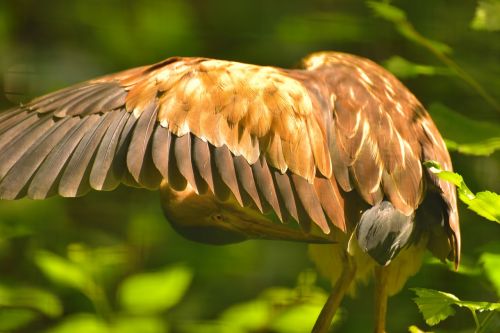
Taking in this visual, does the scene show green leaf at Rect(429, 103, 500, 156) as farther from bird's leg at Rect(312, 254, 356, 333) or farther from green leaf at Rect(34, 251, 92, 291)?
green leaf at Rect(34, 251, 92, 291)

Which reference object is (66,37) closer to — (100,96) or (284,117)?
(100,96)

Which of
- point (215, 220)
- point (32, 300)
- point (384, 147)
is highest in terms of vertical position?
point (384, 147)

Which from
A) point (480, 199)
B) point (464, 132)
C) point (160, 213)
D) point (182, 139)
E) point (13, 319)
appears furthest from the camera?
point (160, 213)

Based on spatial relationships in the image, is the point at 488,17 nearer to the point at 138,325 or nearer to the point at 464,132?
the point at 464,132

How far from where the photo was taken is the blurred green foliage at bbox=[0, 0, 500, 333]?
1446 millimetres

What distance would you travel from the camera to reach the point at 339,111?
115 centimetres

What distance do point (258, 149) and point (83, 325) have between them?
0.50 m

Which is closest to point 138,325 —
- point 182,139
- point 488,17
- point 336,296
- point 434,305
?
point 336,296

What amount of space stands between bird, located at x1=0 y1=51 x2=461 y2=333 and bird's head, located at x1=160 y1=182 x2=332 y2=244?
0.04 m

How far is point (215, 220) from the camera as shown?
49.7 inches

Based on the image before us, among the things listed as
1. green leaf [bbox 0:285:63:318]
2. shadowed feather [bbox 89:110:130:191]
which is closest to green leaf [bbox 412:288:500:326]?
shadowed feather [bbox 89:110:130:191]

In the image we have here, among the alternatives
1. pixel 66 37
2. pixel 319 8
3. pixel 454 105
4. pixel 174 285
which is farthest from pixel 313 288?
pixel 66 37

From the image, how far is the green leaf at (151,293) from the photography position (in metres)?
1.35

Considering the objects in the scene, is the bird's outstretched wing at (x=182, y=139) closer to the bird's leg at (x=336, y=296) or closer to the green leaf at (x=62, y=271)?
the bird's leg at (x=336, y=296)
